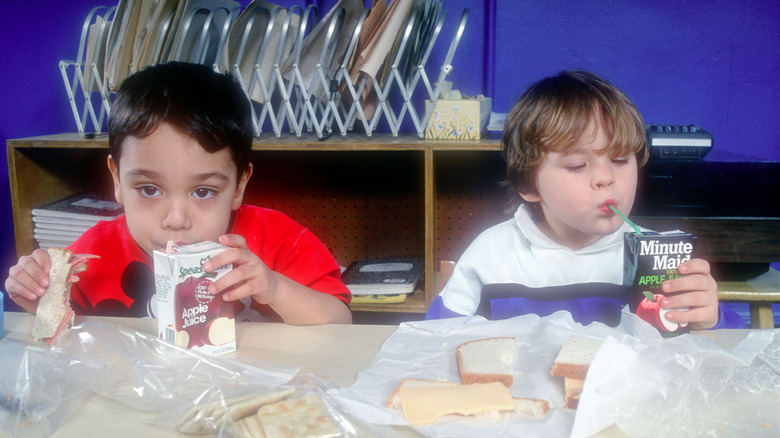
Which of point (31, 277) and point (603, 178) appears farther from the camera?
point (603, 178)

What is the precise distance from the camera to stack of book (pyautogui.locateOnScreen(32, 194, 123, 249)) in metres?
2.08

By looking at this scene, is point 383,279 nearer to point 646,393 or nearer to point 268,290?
point 268,290

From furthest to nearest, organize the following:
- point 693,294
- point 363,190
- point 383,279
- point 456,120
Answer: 1. point 363,190
2. point 383,279
3. point 456,120
4. point 693,294

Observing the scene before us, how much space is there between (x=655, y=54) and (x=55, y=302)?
6.88 ft

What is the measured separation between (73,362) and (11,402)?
0.33 feet

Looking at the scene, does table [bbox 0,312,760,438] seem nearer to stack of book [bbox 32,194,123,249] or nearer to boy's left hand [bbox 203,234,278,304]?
boy's left hand [bbox 203,234,278,304]

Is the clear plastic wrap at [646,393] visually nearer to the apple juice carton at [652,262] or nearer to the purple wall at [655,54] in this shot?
the apple juice carton at [652,262]

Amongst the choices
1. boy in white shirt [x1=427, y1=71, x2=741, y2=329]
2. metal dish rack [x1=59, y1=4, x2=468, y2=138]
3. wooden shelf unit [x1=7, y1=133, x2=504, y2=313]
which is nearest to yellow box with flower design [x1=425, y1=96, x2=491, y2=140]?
metal dish rack [x1=59, y1=4, x2=468, y2=138]

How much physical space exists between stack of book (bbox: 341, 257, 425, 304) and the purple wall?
2.30ft

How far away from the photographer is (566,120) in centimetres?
119

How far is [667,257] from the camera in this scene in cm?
78

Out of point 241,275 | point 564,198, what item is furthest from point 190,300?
point 564,198

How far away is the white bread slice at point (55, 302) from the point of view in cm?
89

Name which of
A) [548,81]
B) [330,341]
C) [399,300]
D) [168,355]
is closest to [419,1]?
[548,81]
